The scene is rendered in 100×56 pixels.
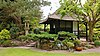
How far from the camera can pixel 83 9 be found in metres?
16.7

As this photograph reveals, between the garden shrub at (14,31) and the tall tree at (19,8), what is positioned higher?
the tall tree at (19,8)

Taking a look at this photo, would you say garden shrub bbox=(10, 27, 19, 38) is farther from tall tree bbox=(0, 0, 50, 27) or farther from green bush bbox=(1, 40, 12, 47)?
green bush bbox=(1, 40, 12, 47)

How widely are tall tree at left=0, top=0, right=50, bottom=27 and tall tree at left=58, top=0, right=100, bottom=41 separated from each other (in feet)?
13.0

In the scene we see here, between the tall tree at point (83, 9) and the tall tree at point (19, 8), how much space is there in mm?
A: 3962

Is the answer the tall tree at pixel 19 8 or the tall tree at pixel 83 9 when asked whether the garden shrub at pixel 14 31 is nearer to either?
the tall tree at pixel 19 8

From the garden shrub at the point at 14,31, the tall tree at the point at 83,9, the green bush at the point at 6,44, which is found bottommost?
the green bush at the point at 6,44

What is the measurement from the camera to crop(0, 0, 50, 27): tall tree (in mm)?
19000

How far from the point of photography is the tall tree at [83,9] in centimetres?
1657

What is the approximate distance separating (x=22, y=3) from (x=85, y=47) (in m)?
8.26

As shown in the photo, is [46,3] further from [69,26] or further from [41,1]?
[69,26]

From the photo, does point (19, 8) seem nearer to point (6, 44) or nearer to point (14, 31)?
point (14, 31)

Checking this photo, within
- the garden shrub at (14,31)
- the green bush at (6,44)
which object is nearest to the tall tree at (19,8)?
the garden shrub at (14,31)

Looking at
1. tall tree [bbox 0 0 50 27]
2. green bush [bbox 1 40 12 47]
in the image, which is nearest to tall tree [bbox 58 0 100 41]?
tall tree [bbox 0 0 50 27]

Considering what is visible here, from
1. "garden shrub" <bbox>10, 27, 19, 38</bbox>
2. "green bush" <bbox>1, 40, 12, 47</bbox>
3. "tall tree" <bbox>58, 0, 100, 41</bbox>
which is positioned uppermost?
"tall tree" <bbox>58, 0, 100, 41</bbox>
